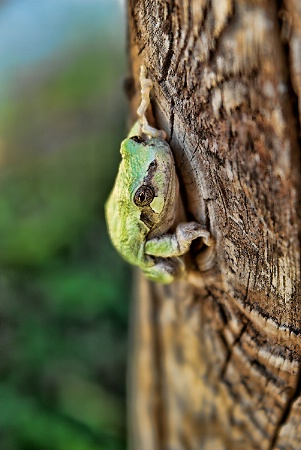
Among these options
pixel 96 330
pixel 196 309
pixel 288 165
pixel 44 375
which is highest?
pixel 288 165

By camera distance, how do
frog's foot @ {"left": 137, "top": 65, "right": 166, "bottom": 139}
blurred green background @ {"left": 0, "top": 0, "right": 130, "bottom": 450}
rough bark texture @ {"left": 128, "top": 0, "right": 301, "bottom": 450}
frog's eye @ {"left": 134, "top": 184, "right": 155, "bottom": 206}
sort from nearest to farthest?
1. rough bark texture @ {"left": 128, "top": 0, "right": 301, "bottom": 450}
2. frog's foot @ {"left": 137, "top": 65, "right": 166, "bottom": 139}
3. frog's eye @ {"left": 134, "top": 184, "right": 155, "bottom": 206}
4. blurred green background @ {"left": 0, "top": 0, "right": 130, "bottom": 450}

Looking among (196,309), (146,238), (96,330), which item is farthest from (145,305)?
(96,330)

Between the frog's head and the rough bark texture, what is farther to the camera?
the frog's head

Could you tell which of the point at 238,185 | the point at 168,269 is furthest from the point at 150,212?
the point at 238,185

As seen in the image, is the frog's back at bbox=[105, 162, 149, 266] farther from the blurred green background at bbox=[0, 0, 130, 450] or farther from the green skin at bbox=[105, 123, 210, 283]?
the blurred green background at bbox=[0, 0, 130, 450]

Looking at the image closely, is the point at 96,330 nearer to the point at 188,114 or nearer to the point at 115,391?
the point at 115,391

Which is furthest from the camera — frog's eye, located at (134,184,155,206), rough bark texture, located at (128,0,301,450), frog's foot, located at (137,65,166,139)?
frog's eye, located at (134,184,155,206)

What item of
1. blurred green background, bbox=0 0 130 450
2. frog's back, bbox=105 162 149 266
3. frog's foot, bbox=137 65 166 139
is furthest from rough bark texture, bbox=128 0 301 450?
blurred green background, bbox=0 0 130 450
